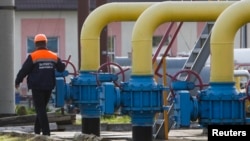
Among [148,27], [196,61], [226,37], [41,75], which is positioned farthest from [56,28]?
[226,37]

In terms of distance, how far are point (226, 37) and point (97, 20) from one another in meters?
3.96

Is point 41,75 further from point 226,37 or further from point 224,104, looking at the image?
point 226,37

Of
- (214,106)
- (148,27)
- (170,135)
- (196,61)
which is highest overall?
(148,27)

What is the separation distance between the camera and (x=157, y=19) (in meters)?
16.4

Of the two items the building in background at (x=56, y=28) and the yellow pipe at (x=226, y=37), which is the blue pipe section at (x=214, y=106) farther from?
the building in background at (x=56, y=28)

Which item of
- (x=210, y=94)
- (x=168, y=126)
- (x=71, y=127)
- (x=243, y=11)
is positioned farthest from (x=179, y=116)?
(x=71, y=127)

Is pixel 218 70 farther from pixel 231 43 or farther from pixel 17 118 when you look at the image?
pixel 17 118

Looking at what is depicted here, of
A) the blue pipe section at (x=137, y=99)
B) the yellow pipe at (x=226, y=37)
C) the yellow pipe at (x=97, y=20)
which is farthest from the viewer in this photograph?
the yellow pipe at (x=97, y=20)

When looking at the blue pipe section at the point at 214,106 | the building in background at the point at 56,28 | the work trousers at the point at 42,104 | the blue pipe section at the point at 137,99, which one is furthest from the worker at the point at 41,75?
the building in background at the point at 56,28

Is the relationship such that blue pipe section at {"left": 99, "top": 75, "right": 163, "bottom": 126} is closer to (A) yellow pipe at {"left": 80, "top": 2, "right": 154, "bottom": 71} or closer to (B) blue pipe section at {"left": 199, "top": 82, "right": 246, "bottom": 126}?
(B) blue pipe section at {"left": 199, "top": 82, "right": 246, "bottom": 126}

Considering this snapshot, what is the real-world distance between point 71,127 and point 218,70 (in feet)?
26.1

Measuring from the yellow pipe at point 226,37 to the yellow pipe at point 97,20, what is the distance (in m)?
3.35

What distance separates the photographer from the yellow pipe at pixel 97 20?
727 inches

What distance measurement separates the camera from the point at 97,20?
1870 cm
